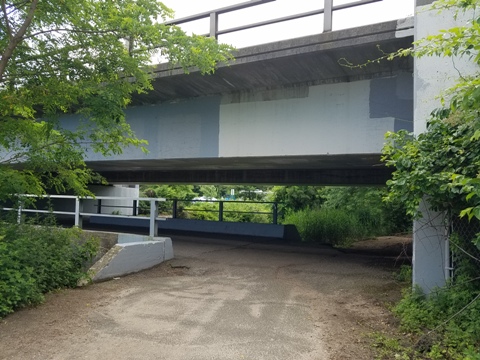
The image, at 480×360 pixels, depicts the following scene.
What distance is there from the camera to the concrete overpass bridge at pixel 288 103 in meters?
7.41

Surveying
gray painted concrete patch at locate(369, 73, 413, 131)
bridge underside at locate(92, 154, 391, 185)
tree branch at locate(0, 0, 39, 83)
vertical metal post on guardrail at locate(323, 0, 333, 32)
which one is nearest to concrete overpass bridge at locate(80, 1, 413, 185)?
gray painted concrete patch at locate(369, 73, 413, 131)

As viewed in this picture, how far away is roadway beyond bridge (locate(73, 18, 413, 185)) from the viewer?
292 inches

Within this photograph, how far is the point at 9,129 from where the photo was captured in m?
6.63

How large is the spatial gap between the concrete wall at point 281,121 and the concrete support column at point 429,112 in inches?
47.4

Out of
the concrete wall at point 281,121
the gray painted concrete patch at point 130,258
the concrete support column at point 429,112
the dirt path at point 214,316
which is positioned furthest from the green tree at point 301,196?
the concrete support column at point 429,112

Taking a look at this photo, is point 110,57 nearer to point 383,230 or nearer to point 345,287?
point 345,287

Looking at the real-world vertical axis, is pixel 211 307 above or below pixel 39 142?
below

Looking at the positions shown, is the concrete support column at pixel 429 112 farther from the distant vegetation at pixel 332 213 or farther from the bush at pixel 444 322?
the distant vegetation at pixel 332 213

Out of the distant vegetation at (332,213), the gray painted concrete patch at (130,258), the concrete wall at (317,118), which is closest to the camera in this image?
the concrete wall at (317,118)

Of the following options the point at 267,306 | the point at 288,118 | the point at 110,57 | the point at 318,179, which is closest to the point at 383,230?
the point at 318,179

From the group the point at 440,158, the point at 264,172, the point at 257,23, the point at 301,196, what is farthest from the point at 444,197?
the point at 301,196

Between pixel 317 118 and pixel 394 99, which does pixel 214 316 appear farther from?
pixel 394 99

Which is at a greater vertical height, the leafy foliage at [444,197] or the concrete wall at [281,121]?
the concrete wall at [281,121]

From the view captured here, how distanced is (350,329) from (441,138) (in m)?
2.76
